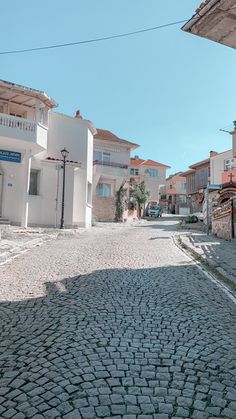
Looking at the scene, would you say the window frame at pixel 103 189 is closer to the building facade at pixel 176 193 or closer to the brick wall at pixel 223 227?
the brick wall at pixel 223 227

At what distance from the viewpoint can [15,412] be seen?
8.50 feet

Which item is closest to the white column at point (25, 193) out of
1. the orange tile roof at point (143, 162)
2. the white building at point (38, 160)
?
the white building at point (38, 160)

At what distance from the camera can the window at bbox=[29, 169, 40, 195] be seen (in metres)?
20.5

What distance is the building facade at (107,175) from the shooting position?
3359 cm

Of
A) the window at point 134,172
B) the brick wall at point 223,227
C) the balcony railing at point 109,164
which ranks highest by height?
the window at point 134,172

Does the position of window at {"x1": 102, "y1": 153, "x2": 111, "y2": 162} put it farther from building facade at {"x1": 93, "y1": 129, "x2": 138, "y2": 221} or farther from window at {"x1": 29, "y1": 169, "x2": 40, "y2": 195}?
window at {"x1": 29, "y1": 169, "x2": 40, "y2": 195}

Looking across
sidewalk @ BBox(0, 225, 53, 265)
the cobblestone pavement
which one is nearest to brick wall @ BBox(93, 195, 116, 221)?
sidewalk @ BBox(0, 225, 53, 265)

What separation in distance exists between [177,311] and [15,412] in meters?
2.98

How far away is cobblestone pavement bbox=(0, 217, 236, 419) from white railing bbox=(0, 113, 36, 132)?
12429mm

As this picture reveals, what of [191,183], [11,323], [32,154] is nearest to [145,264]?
[11,323]

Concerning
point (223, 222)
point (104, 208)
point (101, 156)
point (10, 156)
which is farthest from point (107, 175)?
point (223, 222)

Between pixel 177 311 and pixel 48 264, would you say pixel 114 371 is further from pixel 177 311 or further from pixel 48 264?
pixel 48 264

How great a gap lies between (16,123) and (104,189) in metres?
17.4

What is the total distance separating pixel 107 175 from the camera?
1321 inches
